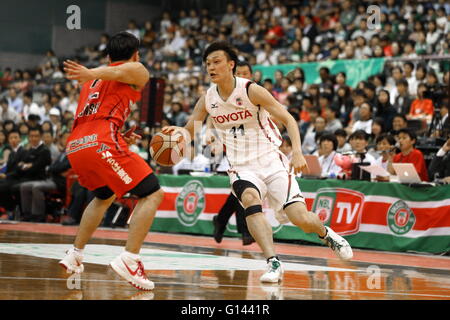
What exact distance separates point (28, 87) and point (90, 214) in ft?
68.2

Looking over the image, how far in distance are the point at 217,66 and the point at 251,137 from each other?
0.76 metres

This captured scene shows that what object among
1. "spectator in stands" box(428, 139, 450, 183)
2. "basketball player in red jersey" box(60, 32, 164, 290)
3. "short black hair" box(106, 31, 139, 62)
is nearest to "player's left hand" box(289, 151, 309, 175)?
"basketball player in red jersey" box(60, 32, 164, 290)

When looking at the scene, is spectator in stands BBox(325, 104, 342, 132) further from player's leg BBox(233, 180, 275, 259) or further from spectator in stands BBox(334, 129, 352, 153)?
player's leg BBox(233, 180, 275, 259)

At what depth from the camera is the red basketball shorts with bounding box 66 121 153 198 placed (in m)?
6.63

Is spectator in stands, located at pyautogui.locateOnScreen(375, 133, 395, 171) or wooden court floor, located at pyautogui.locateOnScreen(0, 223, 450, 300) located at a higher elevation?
spectator in stands, located at pyautogui.locateOnScreen(375, 133, 395, 171)

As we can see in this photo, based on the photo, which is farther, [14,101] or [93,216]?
[14,101]

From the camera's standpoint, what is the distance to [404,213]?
12641 mm

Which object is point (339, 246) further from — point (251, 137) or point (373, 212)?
point (373, 212)

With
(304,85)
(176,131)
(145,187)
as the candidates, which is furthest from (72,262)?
(304,85)

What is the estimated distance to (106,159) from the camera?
21.8 ft

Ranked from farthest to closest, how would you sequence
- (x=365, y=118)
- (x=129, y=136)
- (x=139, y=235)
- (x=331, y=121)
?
(x=331, y=121) < (x=365, y=118) < (x=129, y=136) < (x=139, y=235)

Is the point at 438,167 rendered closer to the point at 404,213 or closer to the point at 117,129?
the point at 404,213

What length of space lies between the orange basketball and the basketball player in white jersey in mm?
151

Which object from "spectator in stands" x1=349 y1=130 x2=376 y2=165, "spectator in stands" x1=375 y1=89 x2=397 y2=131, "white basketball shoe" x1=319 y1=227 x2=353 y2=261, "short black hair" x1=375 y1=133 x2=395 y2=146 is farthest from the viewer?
"spectator in stands" x1=375 y1=89 x2=397 y2=131
